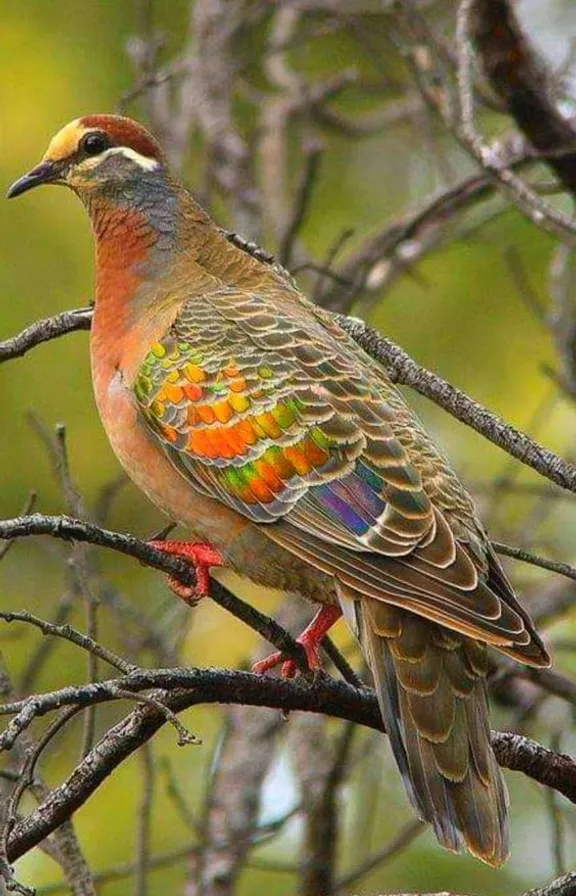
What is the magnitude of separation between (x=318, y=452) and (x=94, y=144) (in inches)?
50.7

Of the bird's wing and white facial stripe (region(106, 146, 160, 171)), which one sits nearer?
the bird's wing

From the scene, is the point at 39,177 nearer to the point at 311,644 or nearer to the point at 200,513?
the point at 200,513

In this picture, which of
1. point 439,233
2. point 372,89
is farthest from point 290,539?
point 372,89

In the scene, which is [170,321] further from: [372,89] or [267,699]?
[372,89]

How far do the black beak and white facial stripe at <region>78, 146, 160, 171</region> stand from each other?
0.08 m

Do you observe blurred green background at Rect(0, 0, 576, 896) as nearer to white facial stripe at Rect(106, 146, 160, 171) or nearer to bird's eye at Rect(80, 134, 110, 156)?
white facial stripe at Rect(106, 146, 160, 171)

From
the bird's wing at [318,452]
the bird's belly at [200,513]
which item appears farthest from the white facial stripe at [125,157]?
the bird's belly at [200,513]

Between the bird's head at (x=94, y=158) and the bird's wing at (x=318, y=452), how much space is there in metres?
0.58

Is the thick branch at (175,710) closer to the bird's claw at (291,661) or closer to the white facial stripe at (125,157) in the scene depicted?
the bird's claw at (291,661)

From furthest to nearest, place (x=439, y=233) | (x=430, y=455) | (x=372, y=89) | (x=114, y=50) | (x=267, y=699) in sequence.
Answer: (x=114, y=50) < (x=372, y=89) < (x=439, y=233) < (x=430, y=455) < (x=267, y=699)

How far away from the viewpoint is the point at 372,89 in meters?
6.81

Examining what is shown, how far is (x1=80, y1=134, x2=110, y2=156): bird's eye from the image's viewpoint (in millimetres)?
4625

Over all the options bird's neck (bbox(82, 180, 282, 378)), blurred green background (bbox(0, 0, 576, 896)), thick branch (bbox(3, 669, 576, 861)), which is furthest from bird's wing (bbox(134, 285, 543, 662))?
blurred green background (bbox(0, 0, 576, 896))

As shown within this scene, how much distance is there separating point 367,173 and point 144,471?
16.2 feet
